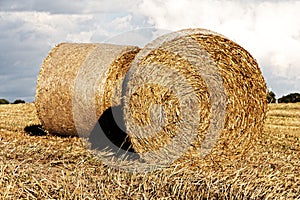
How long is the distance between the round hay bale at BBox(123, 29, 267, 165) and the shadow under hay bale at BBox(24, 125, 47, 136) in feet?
13.7

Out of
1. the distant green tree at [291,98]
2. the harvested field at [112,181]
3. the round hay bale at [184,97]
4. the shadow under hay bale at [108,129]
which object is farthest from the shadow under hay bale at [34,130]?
the distant green tree at [291,98]

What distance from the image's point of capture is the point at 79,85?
949 centimetres

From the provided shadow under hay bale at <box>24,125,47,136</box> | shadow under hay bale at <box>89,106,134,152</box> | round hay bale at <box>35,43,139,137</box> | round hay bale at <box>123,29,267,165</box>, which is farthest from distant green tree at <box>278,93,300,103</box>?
round hay bale at <box>123,29,267,165</box>

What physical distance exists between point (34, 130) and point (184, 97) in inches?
221

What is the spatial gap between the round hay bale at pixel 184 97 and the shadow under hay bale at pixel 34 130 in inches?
164

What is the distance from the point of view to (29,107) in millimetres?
18875

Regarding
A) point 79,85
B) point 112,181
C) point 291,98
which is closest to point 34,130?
point 79,85

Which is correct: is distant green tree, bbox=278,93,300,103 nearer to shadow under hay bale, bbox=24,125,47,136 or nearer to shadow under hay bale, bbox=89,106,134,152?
shadow under hay bale, bbox=24,125,47,136

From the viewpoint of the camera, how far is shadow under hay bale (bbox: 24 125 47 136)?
1082cm

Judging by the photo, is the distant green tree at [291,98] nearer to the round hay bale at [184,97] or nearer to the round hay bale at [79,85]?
the round hay bale at [79,85]

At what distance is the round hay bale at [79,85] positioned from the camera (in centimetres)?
936

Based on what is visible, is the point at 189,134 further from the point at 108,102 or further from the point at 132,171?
the point at 108,102

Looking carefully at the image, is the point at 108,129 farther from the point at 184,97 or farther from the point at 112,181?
the point at 112,181

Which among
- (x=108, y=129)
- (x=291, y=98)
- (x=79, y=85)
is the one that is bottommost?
(x=108, y=129)
